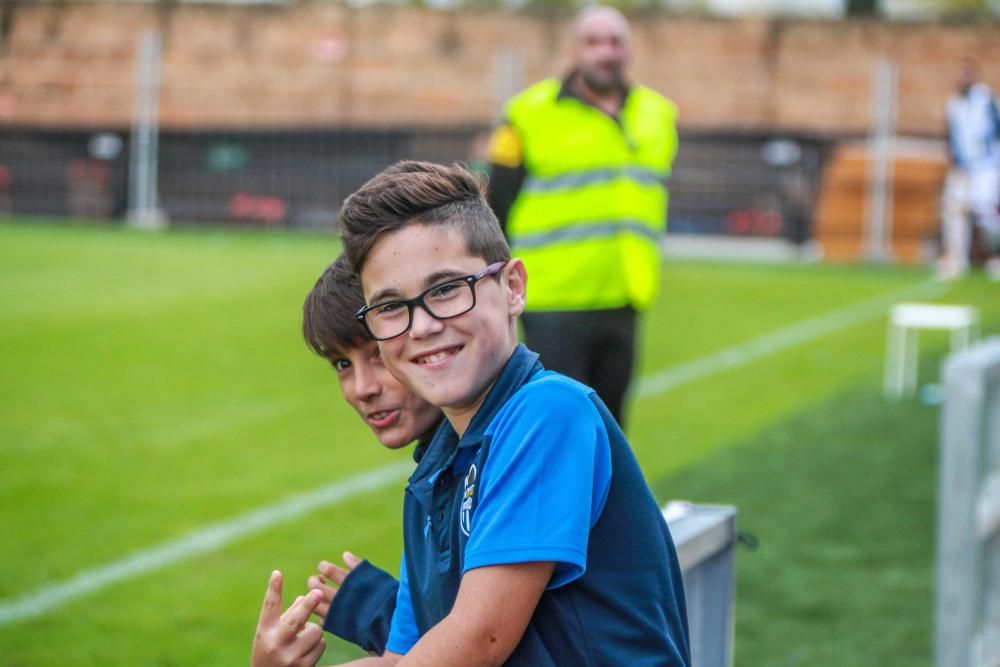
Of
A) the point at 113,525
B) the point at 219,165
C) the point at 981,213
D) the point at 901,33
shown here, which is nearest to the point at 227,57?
the point at 219,165

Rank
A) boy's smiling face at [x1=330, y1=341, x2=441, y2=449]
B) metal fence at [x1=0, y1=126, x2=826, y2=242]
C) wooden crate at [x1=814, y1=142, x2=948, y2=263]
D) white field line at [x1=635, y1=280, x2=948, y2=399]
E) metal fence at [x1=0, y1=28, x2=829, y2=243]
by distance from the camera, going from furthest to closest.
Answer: metal fence at [x1=0, y1=126, x2=826, y2=242]
metal fence at [x1=0, y1=28, x2=829, y2=243]
wooden crate at [x1=814, y1=142, x2=948, y2=263]
white field line at [x1=635, y1=280, x2=948, y2=399]
boy's smiling face at [x1=330, y1=341, x2=441, y2=449]

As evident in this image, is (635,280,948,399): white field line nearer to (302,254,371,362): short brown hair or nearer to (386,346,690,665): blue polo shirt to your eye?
(302,254,371,362): short brown hair

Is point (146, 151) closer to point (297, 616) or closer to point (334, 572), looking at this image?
point (334, 572)

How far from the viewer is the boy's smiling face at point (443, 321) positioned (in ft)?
7.89

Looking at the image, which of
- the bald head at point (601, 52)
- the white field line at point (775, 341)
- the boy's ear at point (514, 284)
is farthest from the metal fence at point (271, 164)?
the boy's ear at point (514, 284)

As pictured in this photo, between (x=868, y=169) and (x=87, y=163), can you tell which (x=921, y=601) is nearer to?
(x=868, y=169)

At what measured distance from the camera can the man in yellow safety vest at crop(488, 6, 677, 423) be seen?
257 inches

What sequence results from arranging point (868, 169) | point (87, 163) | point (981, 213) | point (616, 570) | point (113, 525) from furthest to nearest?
point (87, 163) < point (868, 169) < point (981, 213) < point (113, 525) < point (616, 570)

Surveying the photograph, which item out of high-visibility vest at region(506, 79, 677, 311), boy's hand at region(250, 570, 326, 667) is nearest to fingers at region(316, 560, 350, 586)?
boy's hand at region(250, 570, 326, 667)

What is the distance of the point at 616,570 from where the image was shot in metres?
2.28

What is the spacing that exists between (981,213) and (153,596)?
54.7 feet

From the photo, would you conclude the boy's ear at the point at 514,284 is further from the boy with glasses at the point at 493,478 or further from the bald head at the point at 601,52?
the bald head at the point at 601,52

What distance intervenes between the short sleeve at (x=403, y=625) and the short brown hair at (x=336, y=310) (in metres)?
0.55

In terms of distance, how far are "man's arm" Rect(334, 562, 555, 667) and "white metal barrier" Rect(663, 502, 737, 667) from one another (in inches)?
29.5
